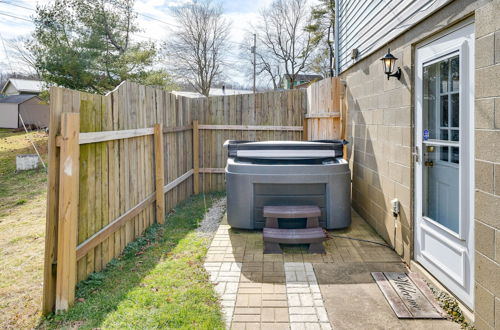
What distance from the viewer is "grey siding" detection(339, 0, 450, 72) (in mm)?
3253

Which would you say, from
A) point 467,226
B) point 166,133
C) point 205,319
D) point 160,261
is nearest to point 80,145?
point 160,261

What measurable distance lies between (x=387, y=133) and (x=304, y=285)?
1992mm

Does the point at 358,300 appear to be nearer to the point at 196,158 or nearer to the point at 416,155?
the point at 416,155

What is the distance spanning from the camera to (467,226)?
2396 mm

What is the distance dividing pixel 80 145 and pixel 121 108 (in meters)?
1.00

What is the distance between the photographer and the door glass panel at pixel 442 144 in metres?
2.67

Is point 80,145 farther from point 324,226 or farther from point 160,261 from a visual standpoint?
point 324,226

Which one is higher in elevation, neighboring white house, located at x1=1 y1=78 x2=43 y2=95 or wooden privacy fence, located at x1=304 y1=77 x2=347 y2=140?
neighboring white house, located at x1=1 y1=78 x2=43 y2=95

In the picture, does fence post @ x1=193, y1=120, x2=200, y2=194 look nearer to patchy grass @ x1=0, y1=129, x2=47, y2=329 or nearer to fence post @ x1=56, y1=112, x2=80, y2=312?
patchy grass @ x1=0, y1=129, x2=47, y2=329

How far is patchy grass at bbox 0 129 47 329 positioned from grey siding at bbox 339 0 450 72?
3.83 meters

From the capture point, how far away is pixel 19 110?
2369 centimetres

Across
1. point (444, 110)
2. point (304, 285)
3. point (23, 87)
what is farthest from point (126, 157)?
point (23, 87)

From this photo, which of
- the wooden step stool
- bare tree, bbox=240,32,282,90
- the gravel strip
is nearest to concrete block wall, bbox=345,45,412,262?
the wooden step stool

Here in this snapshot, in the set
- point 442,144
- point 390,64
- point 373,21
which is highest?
point 373,21
